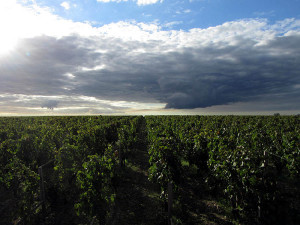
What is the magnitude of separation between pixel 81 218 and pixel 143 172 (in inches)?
201

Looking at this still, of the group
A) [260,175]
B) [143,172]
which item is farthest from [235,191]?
[143,172]

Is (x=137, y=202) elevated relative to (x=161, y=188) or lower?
lower

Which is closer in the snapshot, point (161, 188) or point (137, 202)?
point (161, 188)

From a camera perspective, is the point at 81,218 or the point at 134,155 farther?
the point at 134,155

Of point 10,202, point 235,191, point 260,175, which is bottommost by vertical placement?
point 10,202

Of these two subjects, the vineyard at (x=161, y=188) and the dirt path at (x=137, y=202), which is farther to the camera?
the dirt path at (x=137, y=202)

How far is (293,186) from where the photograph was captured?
9.67m

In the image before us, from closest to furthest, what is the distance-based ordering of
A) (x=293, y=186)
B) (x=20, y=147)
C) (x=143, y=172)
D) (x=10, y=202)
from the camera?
(x=10, y=202) → (x=293, y=186) → (x=20, y=147) → (x=143, y=172)

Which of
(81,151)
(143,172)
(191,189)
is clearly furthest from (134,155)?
(191,189)

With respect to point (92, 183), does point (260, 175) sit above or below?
above

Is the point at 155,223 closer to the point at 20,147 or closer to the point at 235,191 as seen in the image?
the point at 235,191

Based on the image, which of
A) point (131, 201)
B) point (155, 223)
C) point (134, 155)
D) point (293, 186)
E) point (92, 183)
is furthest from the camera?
point (134, 155)

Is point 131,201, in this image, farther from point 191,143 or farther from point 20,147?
point 20,147

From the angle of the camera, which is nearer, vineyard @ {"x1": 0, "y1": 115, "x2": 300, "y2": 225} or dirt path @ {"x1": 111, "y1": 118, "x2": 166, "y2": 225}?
vineyard @ {"x1": 0, "y1": 115, "x2": 300, "y2": 225}
